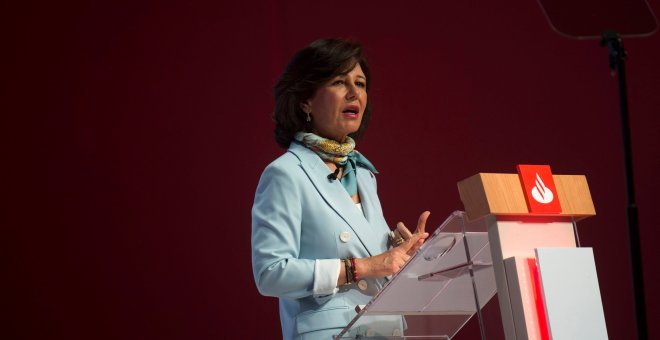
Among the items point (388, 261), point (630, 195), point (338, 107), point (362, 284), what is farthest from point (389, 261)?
point (630, 195)

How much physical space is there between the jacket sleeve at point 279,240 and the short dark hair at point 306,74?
259 millimetres

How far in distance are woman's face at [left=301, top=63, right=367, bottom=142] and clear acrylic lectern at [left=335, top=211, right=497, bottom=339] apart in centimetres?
61

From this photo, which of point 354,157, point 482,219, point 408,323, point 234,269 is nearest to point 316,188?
point 354,157

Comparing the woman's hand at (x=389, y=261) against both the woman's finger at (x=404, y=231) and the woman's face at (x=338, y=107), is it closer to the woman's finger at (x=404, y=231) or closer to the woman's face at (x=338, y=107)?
the woman's finger at (x=404, y=231)

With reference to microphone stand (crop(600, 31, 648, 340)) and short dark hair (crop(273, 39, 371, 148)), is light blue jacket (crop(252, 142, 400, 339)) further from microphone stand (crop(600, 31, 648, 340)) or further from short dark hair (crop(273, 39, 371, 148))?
microphone stand (crop(600, 31, 648, 340))

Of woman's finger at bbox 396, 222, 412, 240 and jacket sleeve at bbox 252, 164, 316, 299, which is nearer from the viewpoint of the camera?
jacket sleeve at bbox 252, 164, 316, 299

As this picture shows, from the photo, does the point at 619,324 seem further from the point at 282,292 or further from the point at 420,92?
the point at 282,292

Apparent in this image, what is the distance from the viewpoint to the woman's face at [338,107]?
224 cm

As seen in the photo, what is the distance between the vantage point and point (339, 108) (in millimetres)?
2238

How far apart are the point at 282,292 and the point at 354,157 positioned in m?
0.50

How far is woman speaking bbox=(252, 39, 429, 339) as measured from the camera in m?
1.90

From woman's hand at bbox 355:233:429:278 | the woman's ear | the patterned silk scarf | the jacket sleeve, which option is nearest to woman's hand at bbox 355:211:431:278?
woman's hand at bbox 355:233:429:278

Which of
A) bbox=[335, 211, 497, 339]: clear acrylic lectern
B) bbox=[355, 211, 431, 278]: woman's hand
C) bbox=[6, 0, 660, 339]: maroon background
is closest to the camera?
bbox=[335, 211, 497, 339]: clear acrylic lectern

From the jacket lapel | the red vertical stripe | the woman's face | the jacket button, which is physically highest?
the woman's face
